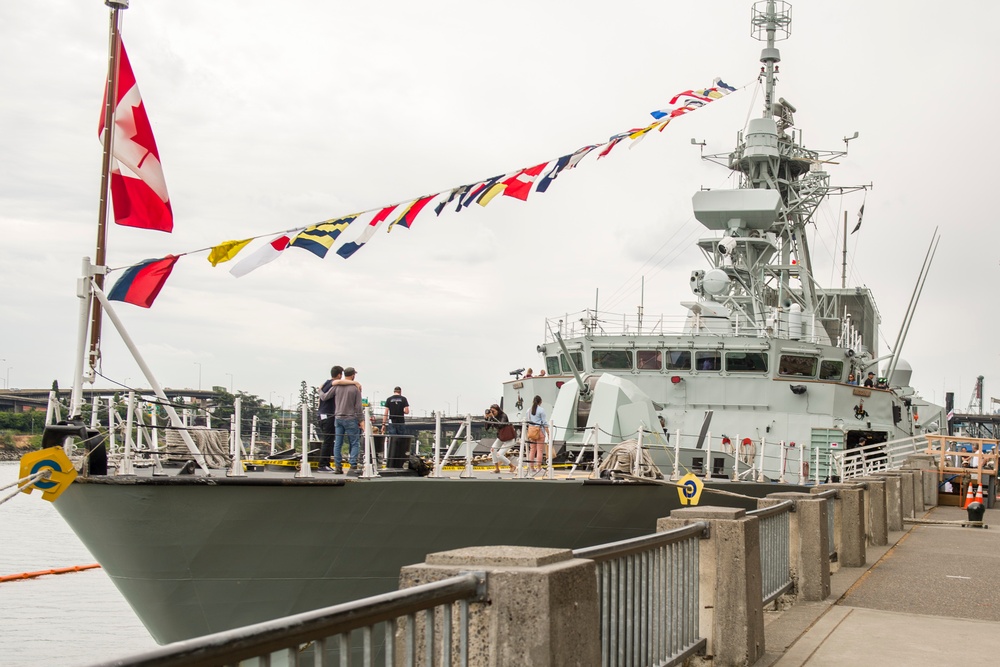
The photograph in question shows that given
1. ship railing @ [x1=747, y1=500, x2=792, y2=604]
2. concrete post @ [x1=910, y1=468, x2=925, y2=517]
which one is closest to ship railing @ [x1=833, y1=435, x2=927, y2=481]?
concrete post @ [x1=910, y1=468, x2=925, y2=517]

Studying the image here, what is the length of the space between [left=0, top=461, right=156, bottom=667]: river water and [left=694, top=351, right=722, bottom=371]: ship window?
1182 centimetres

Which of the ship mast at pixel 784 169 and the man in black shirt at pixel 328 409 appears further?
the ship mast at pixel 784 169

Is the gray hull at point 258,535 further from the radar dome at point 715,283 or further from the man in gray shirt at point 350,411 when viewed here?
the radar dome at point 715,283

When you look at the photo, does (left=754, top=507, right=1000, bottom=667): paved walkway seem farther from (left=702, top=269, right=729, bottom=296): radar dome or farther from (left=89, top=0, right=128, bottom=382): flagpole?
(left=702, top=269, right=729, bottom=296): radar dome

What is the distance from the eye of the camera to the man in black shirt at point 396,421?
12.6 meters

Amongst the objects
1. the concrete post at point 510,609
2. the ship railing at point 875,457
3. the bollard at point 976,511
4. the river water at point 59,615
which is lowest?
the river water at point 59,615

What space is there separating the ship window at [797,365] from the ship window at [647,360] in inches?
98.2

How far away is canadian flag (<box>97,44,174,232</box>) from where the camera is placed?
36.4ft

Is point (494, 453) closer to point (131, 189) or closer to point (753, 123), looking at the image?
point (131, 189)

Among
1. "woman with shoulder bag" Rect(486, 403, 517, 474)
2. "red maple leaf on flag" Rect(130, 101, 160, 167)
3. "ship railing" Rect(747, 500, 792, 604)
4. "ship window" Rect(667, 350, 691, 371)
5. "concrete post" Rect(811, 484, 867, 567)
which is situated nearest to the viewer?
"ship railing" Rect(747, 500, 792, 604)

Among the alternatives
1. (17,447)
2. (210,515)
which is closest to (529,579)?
(210,515)

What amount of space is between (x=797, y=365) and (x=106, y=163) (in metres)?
14.6

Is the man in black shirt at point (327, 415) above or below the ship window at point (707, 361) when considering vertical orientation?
below

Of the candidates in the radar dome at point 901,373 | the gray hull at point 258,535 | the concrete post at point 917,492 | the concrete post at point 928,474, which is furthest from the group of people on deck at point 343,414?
the radar dome at point 901,373
